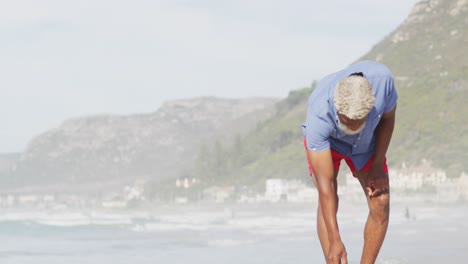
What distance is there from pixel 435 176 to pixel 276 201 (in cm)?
1055

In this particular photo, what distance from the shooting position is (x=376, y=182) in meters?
4.53

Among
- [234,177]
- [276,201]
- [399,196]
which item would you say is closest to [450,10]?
[234,177]

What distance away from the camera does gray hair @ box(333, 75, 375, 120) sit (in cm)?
380

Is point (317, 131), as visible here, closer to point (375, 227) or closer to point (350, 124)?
point (350, 124)

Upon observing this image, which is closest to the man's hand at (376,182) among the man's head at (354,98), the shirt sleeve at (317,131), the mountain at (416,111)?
the shirt sleeve at (317,131)

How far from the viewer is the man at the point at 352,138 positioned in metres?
3.83

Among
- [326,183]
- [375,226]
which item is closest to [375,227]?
[375,226]

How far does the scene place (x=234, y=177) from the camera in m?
95.6

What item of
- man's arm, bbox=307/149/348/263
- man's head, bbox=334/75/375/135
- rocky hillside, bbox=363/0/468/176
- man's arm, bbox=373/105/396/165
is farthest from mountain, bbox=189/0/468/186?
man's head, bbox=334/75/375/135

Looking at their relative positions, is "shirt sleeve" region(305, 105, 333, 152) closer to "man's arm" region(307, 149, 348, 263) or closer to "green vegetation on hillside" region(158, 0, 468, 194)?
"man's arm" region(307, 149, 348, 263)

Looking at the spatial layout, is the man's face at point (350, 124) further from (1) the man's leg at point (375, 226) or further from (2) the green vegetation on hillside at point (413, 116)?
(2) the green vegetation on hillside at point (413, 116)

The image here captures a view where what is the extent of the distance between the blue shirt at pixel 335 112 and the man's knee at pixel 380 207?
293 millimetres

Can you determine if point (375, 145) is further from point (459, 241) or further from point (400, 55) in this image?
point (400, 55)

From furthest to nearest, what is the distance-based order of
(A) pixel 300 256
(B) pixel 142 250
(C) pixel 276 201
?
1. (C) pixel 276 201
2. (B) pixel 142 250
3. (A) pixel 300 256
